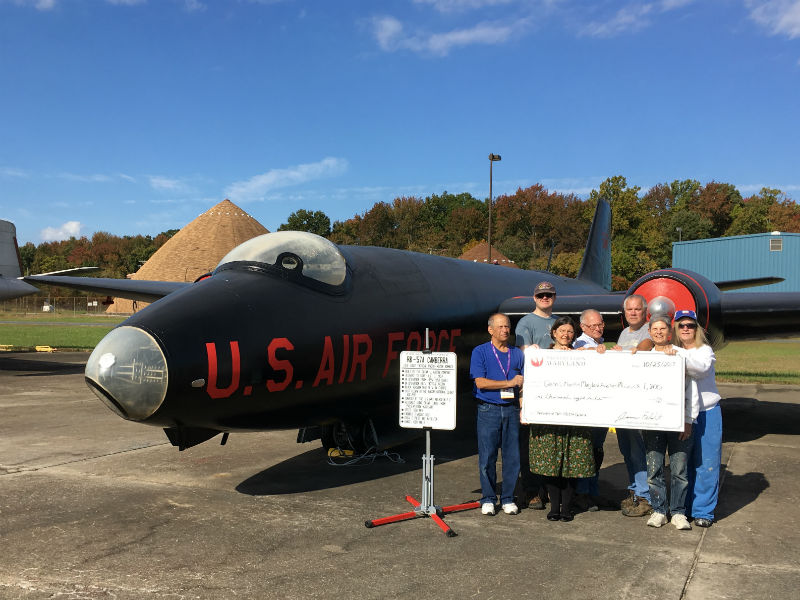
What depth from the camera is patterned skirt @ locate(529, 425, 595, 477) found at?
556 cm

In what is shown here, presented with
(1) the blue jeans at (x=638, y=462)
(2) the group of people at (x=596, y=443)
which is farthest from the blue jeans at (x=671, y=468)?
(1) the blue jeans at (x=638, y=462)

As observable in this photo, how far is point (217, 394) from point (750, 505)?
4.90 metres

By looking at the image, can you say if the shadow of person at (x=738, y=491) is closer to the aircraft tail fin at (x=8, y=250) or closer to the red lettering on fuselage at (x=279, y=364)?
the red lettering on fuselage at (x=279, y=364)

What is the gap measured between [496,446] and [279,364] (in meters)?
2.04

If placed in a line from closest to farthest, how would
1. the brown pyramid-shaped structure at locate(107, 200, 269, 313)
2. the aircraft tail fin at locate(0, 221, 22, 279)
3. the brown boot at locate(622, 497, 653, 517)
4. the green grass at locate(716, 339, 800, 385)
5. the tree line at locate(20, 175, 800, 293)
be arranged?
the brown boot at locate(622, 497, 653, 517)
the green grass at locate(716, 339, 800, 385)
the aircraft tail fin at locate(0, 221, 22, 279)
the tree line at locate(20, 175, 800, 293)
the brown pyramid-shaped structure at locate(107, 200, 269, 313)

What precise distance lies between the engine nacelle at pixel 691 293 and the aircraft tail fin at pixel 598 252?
6.09 meters

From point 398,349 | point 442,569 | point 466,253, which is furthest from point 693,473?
point 466,253

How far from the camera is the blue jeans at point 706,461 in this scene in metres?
5.38

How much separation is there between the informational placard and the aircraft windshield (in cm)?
124

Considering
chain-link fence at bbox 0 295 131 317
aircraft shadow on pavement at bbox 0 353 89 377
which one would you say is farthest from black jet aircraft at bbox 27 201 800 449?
chain-link fence at bbox 0 295 131 317

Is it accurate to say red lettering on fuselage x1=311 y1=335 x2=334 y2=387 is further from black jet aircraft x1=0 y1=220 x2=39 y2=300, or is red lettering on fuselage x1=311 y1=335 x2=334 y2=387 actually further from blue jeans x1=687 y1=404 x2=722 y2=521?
black jet aircraft x1=0 y1=220 x2=39 y2=300

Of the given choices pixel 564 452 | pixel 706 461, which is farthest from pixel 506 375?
pixel 706 461

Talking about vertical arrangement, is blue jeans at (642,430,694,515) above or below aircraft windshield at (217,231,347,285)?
below

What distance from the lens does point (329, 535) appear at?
512 cm
